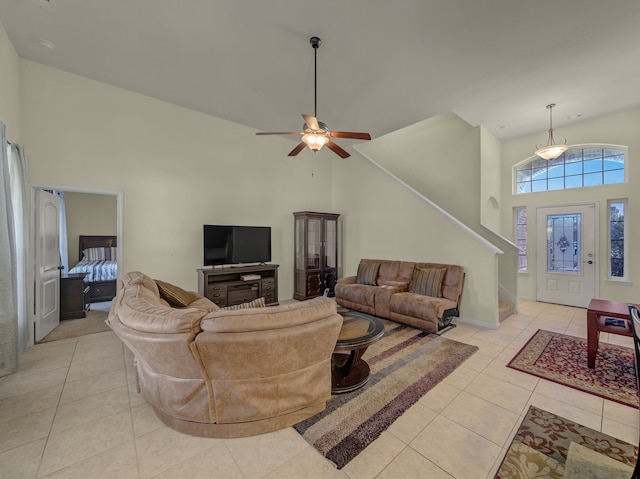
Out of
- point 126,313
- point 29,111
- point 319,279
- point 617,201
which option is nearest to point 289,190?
point 319,279

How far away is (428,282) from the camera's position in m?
4.27

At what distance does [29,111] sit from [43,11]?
137 cm

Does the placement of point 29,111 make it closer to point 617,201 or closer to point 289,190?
point 289,190

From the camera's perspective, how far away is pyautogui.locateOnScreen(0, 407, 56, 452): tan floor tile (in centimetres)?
183

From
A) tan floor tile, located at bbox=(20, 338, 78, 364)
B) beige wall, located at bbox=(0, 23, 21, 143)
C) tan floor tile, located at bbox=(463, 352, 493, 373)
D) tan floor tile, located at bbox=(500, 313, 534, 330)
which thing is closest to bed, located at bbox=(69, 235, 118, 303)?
tan floor tile, located at bbox=(20, 338, 78, 364)

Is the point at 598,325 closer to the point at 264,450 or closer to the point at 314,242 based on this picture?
the point at 264,450

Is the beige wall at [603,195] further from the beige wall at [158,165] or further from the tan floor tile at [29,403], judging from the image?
the tan floor tile at [29,403]

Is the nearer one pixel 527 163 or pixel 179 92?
pixel 179 92

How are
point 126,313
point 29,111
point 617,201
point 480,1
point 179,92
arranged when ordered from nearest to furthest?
point 126,313 → point 480,1 → point 29,111 → point 179,92 → point 617,201

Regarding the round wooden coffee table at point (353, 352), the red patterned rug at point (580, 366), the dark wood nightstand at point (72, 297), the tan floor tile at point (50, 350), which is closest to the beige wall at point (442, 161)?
the red patterned rug at point (580, 366)

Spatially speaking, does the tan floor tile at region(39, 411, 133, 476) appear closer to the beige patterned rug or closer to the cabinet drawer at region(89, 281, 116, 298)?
the beige patterned rug

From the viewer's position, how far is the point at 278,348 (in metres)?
1.74

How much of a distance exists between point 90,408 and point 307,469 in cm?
187

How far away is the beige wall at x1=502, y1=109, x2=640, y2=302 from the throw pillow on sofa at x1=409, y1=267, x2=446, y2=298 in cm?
303
